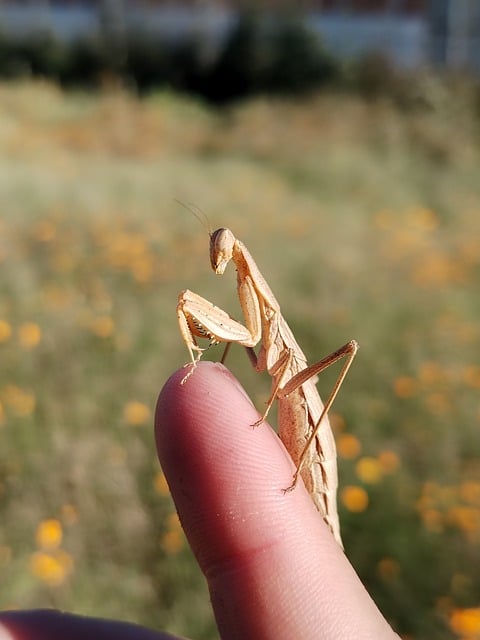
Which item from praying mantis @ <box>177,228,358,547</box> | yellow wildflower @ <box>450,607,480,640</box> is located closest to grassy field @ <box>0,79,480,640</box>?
yellow wildflower @ <box>450,607,480,640</box>

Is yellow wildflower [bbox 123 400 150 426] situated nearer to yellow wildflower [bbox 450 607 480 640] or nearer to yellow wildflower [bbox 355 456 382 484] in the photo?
yellow wildflower [bbox 355 456 382 484]

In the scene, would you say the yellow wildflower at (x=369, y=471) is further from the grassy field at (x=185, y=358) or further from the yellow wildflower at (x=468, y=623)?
the yellow wildflower at (x=468, y=623)

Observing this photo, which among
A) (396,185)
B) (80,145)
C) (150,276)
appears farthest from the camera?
(80,145)

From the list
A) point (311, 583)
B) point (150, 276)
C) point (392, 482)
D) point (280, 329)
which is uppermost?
point (280, 329)

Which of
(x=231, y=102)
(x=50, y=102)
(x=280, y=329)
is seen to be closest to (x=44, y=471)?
(x=280, y=329)

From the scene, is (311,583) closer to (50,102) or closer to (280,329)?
(280,329)

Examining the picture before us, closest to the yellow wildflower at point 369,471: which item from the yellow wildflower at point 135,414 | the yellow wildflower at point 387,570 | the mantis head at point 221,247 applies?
the yellow wildflower at point 387,570

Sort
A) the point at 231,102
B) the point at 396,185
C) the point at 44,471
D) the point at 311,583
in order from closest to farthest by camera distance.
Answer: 1. the point at 311,583
2. the point at 44,471
3. the point at 396,185
4. the point at 231,102
